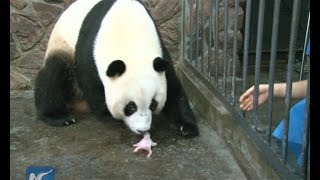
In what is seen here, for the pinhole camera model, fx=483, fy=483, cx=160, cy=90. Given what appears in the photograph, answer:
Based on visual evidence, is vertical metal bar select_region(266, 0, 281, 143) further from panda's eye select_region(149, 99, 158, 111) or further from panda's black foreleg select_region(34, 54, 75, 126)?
panda's black foreleg select_region(34, 54, 75, 126)

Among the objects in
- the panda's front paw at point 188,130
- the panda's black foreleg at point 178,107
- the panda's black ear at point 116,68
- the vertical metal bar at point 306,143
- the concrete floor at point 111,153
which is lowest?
the concrete floor at point 111,153

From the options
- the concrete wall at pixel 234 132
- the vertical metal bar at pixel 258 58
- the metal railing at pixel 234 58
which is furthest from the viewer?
the vertical metal bar at pixel 258 58

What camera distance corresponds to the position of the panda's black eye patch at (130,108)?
9.86 feet

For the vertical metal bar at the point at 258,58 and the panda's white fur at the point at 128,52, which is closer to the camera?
the vertical metal bar at the point at 258,58

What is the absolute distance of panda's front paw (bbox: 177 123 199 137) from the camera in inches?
130

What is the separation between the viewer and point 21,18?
14.2 feet

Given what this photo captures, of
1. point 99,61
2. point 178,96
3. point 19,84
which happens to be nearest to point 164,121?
point 178,96

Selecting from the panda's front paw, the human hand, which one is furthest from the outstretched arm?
the panda's front paw

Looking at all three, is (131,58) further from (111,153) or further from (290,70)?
(290,70)

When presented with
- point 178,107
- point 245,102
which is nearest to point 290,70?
point 245,102

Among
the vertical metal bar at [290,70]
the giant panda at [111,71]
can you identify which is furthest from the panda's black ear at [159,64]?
the vertical metal bar at [290,70]

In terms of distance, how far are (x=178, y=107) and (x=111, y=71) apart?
0.67 meters

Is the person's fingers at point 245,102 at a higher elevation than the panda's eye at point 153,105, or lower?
higher

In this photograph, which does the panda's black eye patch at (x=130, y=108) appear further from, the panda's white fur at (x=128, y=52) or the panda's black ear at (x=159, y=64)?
the panda's black ear at (x=159, y=64)
